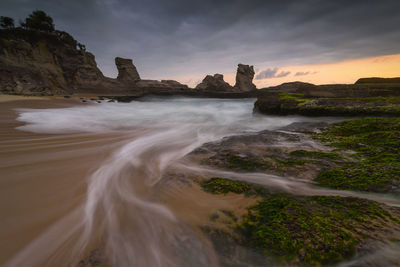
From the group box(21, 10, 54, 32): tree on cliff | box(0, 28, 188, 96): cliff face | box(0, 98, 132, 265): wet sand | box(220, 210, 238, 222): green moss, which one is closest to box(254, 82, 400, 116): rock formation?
box(220, 210, 238, 222): green moss

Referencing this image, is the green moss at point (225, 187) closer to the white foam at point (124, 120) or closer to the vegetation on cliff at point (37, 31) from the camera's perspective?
the white foam at point (124, 120)

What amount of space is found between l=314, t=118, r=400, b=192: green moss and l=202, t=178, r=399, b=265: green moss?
396 millimetres

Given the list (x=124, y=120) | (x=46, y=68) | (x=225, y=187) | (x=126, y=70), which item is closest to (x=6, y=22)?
(x=46, y=68)

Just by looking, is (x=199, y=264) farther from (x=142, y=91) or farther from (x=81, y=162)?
(x=142, y=91)

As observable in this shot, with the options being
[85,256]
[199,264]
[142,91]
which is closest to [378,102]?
[199,264]

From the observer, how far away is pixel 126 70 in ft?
155

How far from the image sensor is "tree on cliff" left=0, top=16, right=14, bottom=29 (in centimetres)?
2804

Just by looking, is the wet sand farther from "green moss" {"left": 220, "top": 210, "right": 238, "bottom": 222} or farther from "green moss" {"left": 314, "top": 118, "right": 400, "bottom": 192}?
"green moss" {"left": 314, "top": 118, "right": 400, "bottom": 192}

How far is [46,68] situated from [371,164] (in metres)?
37.8

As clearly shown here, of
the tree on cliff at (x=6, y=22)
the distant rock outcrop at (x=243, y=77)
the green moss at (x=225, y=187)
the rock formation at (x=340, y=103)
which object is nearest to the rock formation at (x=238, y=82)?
the distant rock outcrop at (x=243, y=77)

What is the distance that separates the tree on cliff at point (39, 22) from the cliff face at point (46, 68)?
84.5 inches

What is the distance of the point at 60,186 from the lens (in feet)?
7.63

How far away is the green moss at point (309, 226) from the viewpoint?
117cm

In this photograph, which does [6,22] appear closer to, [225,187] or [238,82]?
[225,187]
